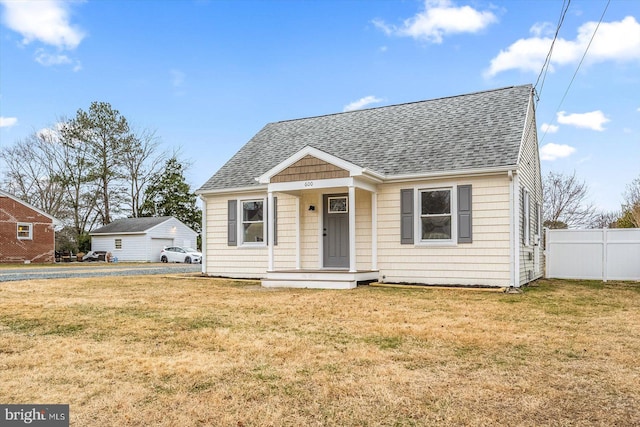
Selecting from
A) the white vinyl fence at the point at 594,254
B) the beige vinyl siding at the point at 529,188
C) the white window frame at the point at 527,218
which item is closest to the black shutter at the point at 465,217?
the beige vinyl siding at the point at 529,188

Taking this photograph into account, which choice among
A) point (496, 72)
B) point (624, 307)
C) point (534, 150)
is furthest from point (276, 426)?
point (496, 72)

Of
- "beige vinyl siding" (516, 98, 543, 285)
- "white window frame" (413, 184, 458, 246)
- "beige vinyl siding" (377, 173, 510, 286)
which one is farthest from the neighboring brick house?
"beige vinyl siding" (516, 98, 543, 285)

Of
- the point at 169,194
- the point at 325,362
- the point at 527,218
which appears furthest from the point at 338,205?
the point at 169,194

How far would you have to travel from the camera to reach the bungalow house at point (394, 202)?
413 inches

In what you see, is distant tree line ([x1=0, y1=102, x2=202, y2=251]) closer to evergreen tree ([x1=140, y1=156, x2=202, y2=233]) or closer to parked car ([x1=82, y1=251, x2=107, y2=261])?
evergreen tree ([x1=140, y1=156, x2=202, y2=233])

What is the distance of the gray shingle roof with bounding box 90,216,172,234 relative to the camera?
113 ft

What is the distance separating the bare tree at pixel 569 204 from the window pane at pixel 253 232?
69.8ft

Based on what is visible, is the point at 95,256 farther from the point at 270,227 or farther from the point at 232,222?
the point at 270,227

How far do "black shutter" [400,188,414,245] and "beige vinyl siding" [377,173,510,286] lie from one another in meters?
0.14

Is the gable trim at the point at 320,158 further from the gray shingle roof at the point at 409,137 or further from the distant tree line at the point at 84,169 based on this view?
the distant tree line at the point at 84,169

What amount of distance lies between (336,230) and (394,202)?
72.2 inches

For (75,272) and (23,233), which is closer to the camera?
(75,272)

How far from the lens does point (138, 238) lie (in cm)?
3419

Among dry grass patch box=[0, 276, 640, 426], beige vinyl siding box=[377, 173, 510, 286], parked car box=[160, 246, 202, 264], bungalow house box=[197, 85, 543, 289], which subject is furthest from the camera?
parked car box=[160, 246, 202, 264]
